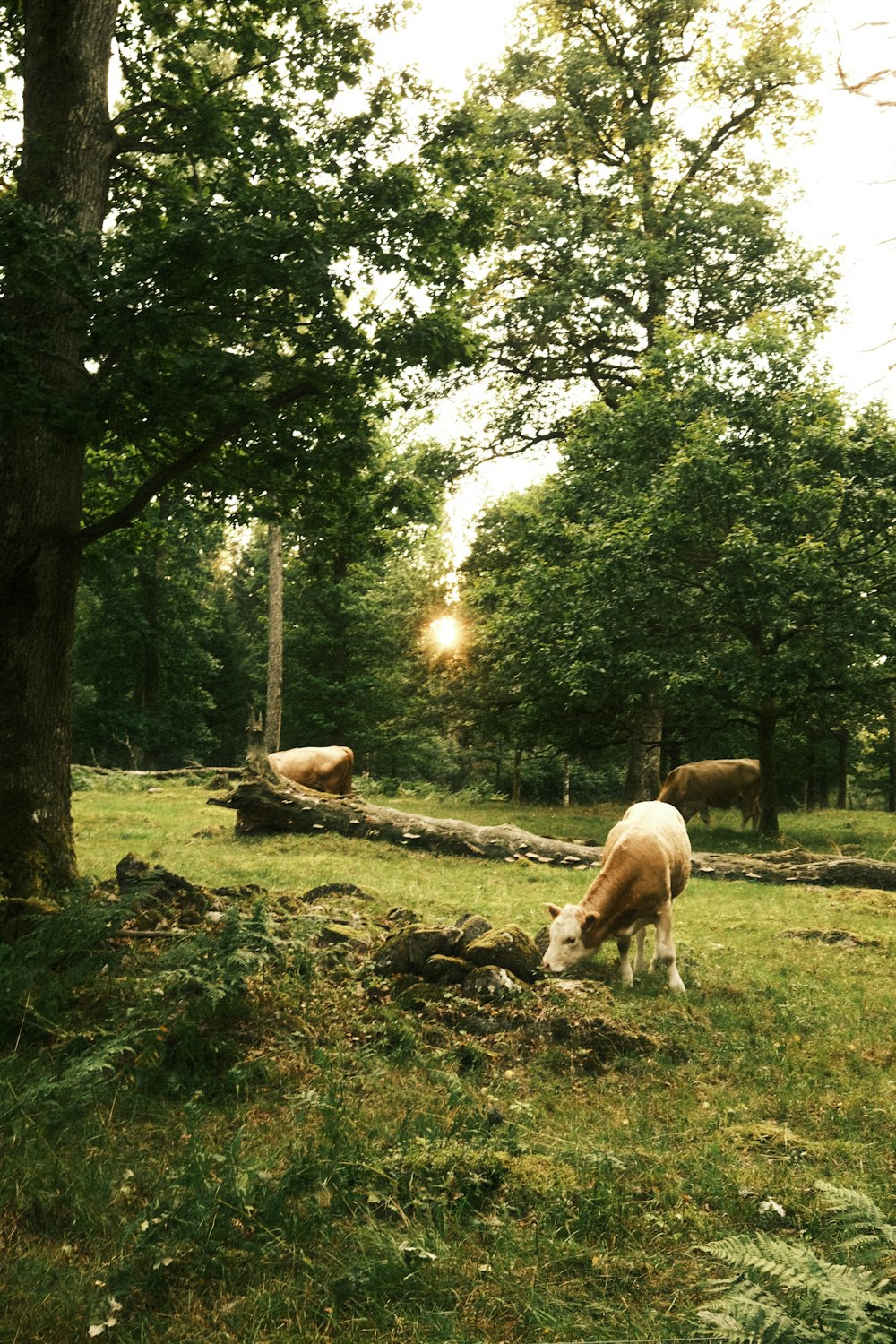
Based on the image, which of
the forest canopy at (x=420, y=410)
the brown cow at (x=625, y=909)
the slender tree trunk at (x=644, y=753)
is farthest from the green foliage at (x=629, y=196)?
the brown cow at (x=625, y=909)

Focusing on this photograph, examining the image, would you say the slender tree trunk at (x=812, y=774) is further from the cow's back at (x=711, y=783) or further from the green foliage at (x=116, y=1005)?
the green foliage at (x=116, y=1005)

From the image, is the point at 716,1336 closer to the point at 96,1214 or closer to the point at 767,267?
the point at 96,1214

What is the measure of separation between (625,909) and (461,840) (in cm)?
827

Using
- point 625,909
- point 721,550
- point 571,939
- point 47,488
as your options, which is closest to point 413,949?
point 571,939

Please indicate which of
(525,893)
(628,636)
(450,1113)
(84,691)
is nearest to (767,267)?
(628,636)

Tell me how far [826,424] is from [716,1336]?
67.5ft

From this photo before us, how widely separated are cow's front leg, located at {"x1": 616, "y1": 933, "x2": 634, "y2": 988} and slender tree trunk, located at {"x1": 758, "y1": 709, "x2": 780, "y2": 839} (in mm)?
14504

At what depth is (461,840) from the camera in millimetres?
17188

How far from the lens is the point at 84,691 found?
1816 inches

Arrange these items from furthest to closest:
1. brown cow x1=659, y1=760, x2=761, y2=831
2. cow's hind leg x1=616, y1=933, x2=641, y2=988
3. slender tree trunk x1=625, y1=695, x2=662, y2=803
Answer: brown cow x1=659, y1=760, x2=761, y2=831
slender tree trunk x1=625, y1=695, x2=662, y2=803
cow's hind leg x1=616, y1=933, x2=641, y2=988

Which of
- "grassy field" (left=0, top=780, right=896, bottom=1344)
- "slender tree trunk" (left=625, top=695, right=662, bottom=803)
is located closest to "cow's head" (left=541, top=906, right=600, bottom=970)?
"grassy field" (left=0, top=780, right=896, bottom=1344)

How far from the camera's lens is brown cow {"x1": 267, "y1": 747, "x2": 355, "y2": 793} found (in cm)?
2186

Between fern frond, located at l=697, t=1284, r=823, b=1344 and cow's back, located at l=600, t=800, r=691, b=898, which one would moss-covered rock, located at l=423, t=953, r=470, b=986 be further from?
fern frond, located at l=697, t=1284, r=823, b=1344

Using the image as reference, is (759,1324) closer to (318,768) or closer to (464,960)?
(464,960)
